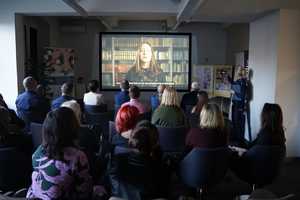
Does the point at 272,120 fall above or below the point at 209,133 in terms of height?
above

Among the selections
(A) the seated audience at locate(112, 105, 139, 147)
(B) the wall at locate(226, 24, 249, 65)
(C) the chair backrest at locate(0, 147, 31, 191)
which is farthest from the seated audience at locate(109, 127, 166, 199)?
(B) the wall at locate(226, 24, 249, 65)

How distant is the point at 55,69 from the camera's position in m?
8.30

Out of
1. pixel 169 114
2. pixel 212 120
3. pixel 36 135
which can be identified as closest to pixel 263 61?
pixel 169 114

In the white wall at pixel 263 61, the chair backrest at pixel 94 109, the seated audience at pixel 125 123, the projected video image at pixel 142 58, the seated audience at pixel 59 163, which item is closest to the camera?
the seated audience at pixel 59 163

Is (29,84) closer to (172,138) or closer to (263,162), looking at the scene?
(172,138)

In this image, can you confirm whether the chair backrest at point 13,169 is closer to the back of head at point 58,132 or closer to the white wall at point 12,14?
the back of head at point 58,132

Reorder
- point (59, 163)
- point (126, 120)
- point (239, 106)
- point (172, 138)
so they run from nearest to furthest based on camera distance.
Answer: point (59, 163), point (126, 120), point (172, 138), point (239, 106)

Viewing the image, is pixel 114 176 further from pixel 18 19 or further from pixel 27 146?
pixel 18 19

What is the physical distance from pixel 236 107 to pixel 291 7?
2.31 metres

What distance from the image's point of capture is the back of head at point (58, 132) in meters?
2.01

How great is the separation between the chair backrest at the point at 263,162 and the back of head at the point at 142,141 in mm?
1169

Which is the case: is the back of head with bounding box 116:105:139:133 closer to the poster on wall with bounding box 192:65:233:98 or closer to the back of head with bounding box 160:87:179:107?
the back of head with bounding box 160:87:179:107

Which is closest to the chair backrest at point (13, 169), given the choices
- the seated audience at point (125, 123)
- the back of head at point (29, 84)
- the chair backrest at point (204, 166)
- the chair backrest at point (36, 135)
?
the chair backrest at point (36, 135)

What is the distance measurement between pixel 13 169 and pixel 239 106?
16.0 ft
